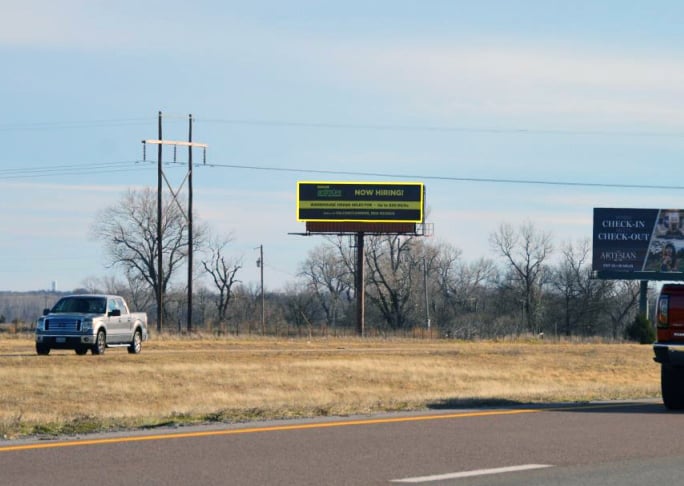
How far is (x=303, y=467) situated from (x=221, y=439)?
2.07 m

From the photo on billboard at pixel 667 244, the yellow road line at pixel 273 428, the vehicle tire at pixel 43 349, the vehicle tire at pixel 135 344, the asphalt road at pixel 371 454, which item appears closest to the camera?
the asphalt road at pixel 371 454

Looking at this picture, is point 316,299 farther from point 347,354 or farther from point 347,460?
point 347,460

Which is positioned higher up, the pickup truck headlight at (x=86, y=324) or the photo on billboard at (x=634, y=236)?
the photo on billboard at (x=634, y=236)

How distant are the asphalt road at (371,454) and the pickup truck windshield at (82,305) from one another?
27.3 meters

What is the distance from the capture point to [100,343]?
41062 millimetres

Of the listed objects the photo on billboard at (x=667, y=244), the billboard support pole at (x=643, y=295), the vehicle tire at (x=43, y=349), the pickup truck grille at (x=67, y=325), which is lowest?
the vehicle tire at (x=43, y=349)

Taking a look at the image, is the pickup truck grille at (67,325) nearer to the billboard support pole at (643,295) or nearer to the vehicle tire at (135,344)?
the vehicle tire at (135,344)

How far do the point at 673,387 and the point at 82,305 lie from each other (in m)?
27.3

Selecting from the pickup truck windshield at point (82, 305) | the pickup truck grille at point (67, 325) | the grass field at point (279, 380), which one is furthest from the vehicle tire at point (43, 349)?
the pickup truck windshield at point (82, 305)

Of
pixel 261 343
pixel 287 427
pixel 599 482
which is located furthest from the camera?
pixel 261 343

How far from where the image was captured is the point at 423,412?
52.0 feet

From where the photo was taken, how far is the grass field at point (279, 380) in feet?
64.4

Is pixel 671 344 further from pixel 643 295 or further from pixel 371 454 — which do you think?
pixel 643 295

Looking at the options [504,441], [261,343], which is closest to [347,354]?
[261,343]
